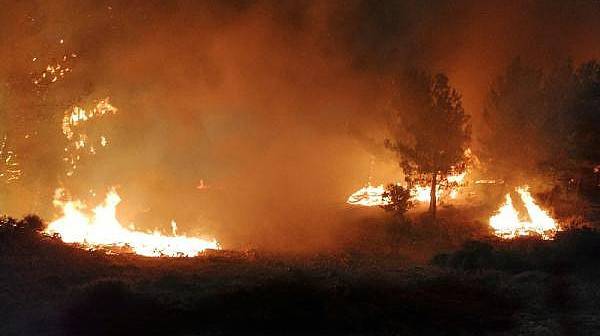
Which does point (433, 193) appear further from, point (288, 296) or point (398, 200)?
point (288, 296)

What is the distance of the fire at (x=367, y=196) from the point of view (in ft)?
109

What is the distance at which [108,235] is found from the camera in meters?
20.7

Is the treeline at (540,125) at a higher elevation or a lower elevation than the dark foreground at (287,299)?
higher

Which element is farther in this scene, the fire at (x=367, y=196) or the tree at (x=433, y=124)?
the fire at (x=367, y=196)

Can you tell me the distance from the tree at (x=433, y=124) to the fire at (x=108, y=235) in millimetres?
9612

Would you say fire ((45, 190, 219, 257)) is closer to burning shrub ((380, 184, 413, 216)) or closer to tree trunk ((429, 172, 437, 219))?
burning shrub ((380, 184, 413, 216))

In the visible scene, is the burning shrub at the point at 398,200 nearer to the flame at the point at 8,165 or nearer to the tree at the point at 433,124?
the tree at the point at 433,124

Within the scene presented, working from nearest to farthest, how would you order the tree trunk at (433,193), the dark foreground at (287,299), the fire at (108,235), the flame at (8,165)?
the dark foreground at (287,299), the fire at (108,235), the flame at (8,165), the tree trunk at (433,193)

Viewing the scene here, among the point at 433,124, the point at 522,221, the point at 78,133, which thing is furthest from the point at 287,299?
the point at 522,221

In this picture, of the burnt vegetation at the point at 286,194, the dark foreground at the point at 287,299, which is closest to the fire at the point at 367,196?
the burnt vegetation at the point at 286,194

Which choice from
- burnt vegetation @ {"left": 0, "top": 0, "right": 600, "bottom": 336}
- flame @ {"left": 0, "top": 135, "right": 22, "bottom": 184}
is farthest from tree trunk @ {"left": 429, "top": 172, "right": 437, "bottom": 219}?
flame @ {"left": 0, "top": 135, "right": 22, "bottom": 184}

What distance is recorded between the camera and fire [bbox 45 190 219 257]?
59.6ft

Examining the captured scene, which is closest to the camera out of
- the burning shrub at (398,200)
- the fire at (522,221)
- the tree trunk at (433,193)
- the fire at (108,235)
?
the fire at (108,235)

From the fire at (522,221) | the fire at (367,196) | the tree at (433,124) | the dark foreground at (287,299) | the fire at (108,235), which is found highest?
the tree at (433,124)
